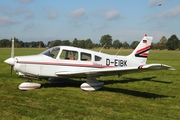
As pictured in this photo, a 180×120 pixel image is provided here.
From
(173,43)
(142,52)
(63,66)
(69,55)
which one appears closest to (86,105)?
(63,66)

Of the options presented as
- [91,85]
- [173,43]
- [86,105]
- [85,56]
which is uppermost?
[173,43]

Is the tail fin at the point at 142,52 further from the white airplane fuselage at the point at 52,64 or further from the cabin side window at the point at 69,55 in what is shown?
the cabin side window at the point at 69,55

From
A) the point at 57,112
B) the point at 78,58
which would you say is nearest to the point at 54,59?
the point at 78,58

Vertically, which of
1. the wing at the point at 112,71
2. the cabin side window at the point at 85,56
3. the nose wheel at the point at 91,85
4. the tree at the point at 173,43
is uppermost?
the tree at the point at 173,43

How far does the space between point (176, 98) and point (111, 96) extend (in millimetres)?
2368

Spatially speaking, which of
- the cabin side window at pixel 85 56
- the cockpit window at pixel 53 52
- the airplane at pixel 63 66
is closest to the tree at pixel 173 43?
the airplane at pixel 63 66

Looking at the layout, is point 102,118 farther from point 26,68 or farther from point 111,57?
point 111,57

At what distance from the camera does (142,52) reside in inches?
458

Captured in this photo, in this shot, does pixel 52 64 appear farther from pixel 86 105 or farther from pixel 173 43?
pixel 173 43

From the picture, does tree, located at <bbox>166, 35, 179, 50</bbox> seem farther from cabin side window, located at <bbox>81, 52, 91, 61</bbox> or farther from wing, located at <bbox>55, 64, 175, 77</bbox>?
wing, located at <bbox>55, 64, 175, 77</bbox>

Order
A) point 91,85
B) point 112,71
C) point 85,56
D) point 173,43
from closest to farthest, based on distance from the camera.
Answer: point 112,71, point 91,85, point 85,56, point 173,43

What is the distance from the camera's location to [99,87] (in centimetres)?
909

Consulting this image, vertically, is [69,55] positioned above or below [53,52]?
below

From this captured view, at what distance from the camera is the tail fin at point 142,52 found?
11.5 meters
